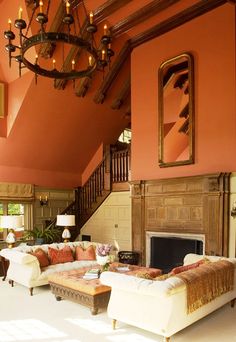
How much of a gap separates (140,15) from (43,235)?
5.75 m

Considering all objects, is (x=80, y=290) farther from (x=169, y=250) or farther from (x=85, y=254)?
(x=169, y=250)

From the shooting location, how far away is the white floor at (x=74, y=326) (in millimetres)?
3803

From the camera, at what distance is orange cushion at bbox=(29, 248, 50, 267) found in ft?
19.8

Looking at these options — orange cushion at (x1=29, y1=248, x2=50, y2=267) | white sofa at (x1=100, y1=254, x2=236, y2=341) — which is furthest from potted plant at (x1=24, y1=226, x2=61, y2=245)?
white sofa at (x1=100, y1=254, x2=236, y2=341)

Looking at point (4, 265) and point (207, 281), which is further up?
point (207, 281)

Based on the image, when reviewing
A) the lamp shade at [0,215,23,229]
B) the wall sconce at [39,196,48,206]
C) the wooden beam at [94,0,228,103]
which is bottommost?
the lamp shade at [0,215,23,229]

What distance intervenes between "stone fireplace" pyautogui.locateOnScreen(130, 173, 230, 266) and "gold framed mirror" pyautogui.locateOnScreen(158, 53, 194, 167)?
558mm

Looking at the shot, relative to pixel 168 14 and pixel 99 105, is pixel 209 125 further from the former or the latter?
pixel 99 105

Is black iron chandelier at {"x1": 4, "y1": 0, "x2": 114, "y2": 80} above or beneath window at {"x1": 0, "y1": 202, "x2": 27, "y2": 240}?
above

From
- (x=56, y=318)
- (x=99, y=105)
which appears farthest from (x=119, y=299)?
(x=99, y=105)

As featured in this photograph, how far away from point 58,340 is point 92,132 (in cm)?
699

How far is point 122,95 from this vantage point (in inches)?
370

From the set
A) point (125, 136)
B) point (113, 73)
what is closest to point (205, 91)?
point (113, 73)

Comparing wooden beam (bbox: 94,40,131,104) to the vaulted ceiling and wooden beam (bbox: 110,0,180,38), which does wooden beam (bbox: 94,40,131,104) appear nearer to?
the vaulted ceiling
